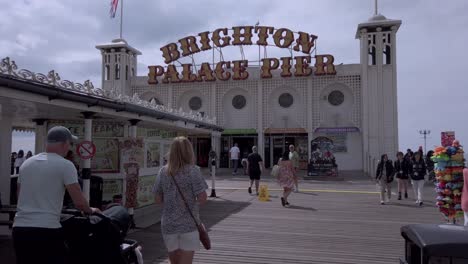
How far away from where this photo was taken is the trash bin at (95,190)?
26.3 feet

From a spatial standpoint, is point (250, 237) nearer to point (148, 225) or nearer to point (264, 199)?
point (148, 225)

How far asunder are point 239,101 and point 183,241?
2249 centimetres

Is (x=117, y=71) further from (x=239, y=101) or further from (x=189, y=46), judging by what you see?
(x=239, y=101)

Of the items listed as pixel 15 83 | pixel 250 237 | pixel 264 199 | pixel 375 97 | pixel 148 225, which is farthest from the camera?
pixel 375 97

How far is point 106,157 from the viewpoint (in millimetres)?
9078

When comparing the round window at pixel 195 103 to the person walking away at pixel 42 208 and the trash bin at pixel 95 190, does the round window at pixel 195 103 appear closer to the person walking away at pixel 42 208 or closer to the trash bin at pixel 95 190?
the trash bin at pixel 95 190

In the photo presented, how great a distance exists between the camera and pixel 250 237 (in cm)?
684

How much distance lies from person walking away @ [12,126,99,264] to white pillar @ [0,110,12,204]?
17.6 feet

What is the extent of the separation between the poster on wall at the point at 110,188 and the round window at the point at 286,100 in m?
17.1

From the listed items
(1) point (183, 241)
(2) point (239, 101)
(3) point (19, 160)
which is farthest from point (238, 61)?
(1) point (183, 241)

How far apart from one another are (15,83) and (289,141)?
21.1 m

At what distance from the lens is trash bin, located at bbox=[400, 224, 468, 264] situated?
2254 mm

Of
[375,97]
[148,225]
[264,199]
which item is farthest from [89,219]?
[375,97]

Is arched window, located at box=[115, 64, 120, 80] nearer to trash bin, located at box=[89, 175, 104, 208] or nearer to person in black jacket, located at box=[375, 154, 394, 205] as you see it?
trash bin, located at box=[89, 175, 104, 208]
